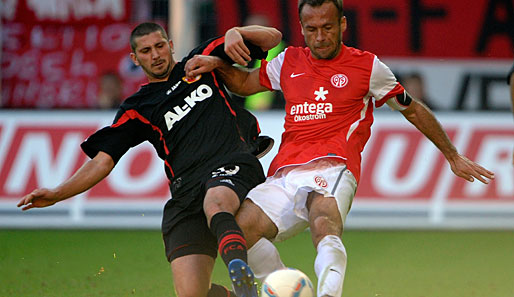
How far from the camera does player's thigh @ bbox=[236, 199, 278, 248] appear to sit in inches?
209

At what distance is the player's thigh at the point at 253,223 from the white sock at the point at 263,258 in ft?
0.19

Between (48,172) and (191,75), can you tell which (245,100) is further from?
(191,75)

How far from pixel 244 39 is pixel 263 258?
1423mm

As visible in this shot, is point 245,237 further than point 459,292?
No

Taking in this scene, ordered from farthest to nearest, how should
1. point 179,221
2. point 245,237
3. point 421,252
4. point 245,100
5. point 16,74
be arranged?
point 16,74, point 245,100, point 421,252, point 179,221, point 245,237

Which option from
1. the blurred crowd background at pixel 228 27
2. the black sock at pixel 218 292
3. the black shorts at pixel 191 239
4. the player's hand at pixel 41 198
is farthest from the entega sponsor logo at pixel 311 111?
the blurred crowd background at pixel 228 27

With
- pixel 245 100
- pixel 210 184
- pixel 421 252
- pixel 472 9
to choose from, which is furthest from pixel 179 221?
pixel 472 9

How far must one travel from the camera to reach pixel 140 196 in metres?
10.0

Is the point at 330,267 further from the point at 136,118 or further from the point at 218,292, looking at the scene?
the point at 136,118

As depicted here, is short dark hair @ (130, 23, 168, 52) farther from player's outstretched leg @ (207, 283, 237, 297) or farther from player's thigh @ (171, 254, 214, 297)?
player's outstretched leg @ (207, 283, 237, 297)

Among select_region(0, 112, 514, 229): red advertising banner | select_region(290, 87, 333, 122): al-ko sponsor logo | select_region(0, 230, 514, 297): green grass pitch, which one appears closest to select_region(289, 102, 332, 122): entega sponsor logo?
select_region(290, 87, 333, 122): al-ko sponsor logo

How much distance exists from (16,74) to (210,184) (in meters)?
9.81

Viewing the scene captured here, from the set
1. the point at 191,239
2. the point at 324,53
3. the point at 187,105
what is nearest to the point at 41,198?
the point at 191,239

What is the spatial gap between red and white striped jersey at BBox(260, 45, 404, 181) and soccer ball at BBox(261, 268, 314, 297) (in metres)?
0.82
